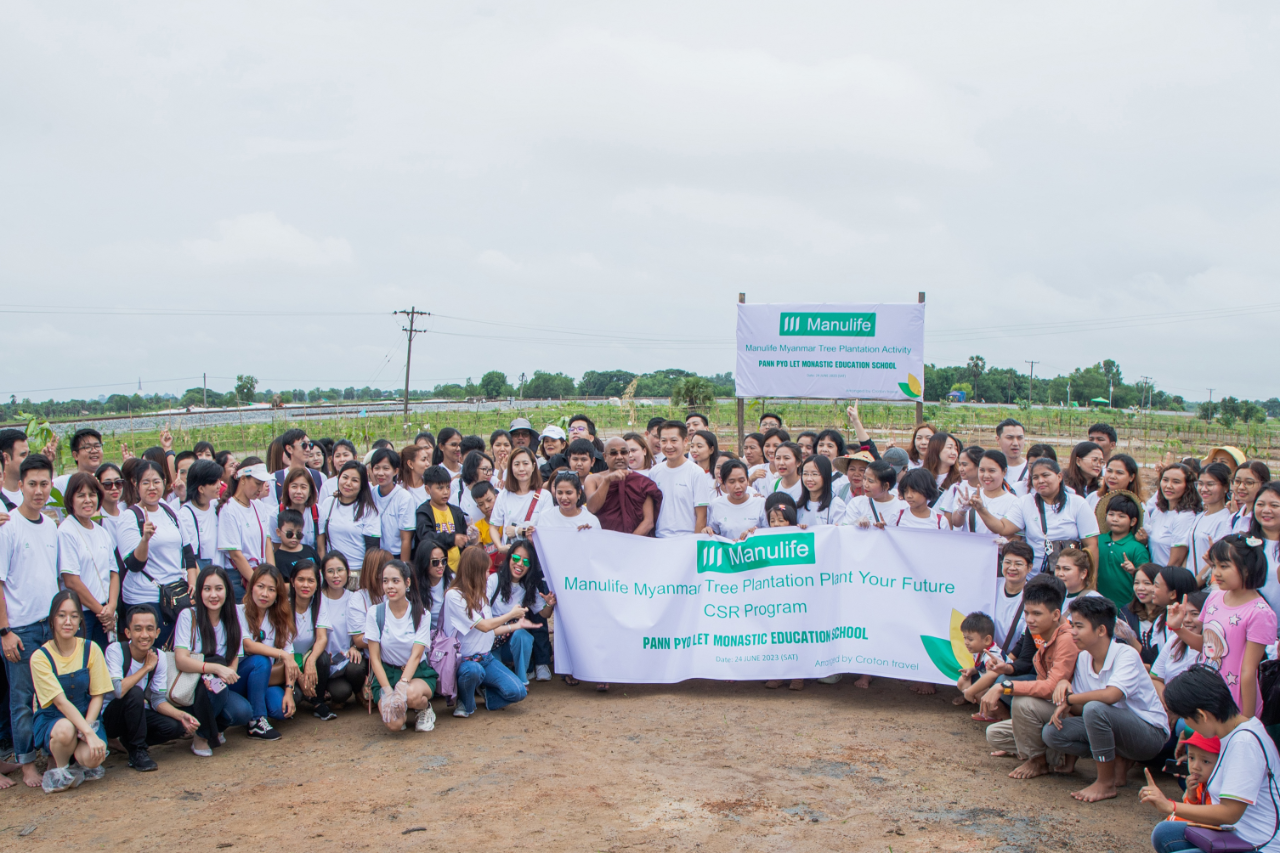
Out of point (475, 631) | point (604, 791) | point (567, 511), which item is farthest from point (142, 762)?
point (567, 511)

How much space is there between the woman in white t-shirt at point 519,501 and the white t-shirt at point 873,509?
2272mm

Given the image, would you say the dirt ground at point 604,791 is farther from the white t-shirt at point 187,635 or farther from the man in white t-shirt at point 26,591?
the white t-shirt at point 187,635

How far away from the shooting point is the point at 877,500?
6215 millimetres

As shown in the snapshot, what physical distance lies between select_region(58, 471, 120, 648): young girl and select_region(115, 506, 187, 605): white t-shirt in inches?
4.1

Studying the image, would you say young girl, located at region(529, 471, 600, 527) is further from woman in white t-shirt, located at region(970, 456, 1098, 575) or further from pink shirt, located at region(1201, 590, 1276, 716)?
pink shirt, located at region(1201, 590, 1276, 716)

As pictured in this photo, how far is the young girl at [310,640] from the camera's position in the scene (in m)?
5.73

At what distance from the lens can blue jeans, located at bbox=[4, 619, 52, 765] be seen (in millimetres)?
4832

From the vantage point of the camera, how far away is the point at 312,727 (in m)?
5.67

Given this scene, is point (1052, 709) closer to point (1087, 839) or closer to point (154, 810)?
point (1087, 839)

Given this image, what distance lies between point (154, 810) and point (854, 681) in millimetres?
4566

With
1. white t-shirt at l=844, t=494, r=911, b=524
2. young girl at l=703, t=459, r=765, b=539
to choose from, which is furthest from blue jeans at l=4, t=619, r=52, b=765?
white t-shirt at l=844, t=494, r=911, b=524

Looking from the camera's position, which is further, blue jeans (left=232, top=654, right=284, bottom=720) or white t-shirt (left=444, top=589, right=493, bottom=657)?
white t-shirt (left=444, top=589, right=493, bottom=657)

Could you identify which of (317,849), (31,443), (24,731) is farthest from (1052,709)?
(31,443)

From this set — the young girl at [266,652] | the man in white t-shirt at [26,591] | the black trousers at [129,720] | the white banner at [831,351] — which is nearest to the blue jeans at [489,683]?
the young girl at [266,652]
